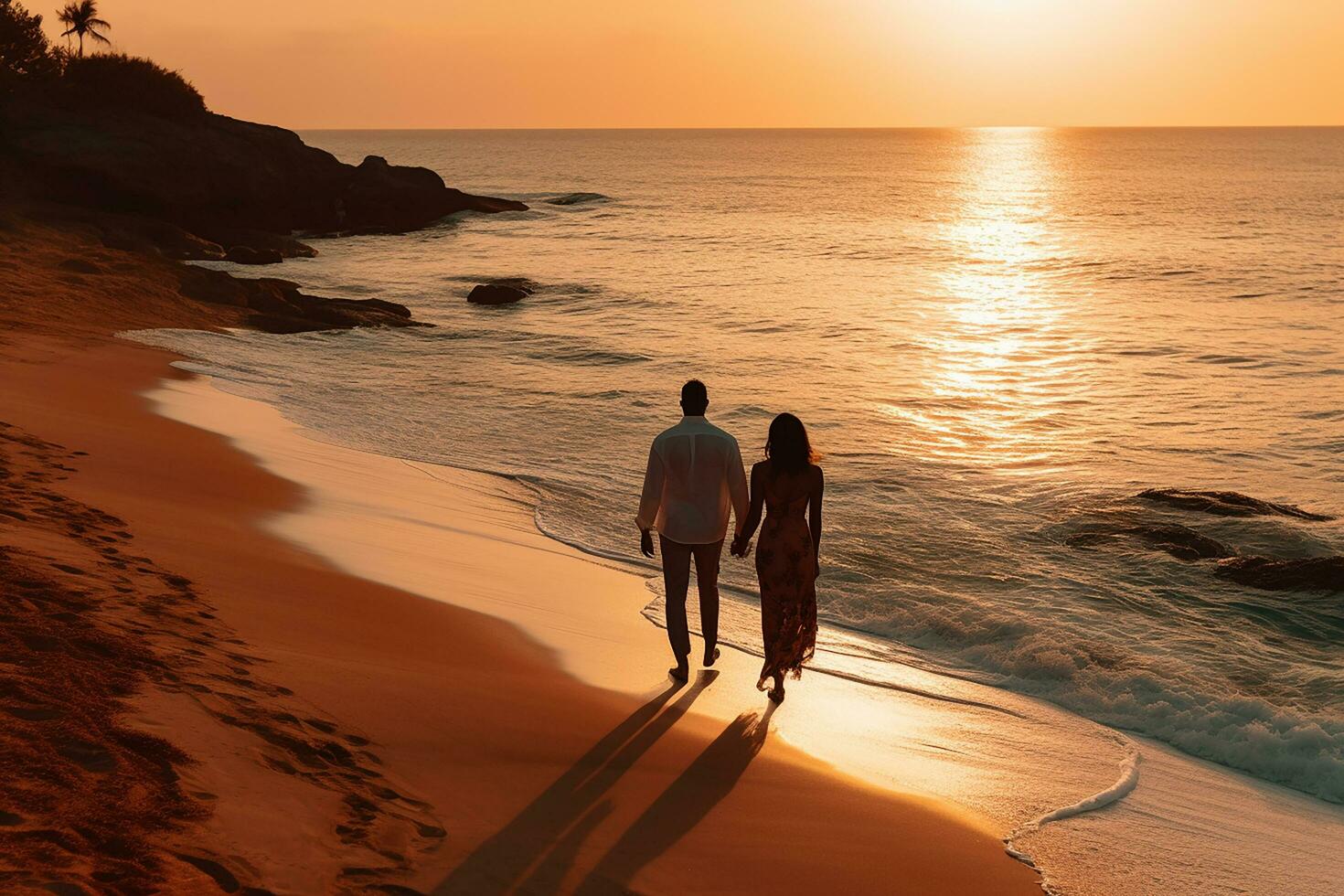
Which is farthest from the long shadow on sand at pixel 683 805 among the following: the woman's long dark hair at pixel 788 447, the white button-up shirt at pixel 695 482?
the woman's long dark hair at pixel 788 447

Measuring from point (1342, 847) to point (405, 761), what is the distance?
5.19 metres

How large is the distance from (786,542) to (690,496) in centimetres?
67

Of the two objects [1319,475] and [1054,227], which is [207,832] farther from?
[1054,227]

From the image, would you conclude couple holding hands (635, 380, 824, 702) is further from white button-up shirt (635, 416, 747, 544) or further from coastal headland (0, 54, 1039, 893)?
coastal headland (0, 54, 1039, 893)

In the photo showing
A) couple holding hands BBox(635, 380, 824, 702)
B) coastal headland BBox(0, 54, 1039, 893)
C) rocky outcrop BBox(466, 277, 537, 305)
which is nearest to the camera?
coastal headland BBox(0, 54, 1039, 893)

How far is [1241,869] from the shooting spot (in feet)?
19.5

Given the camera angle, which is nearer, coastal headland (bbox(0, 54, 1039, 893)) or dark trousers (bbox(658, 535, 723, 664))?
coastal headland (bbox(0, 54, 1039, 893))

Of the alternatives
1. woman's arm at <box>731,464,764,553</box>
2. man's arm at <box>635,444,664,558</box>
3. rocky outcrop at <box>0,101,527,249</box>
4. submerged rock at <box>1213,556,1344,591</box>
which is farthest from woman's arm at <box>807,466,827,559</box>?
rocky outcrop at <box>0,101,527,249</box>

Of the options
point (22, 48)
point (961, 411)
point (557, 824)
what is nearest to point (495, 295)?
point (961, 411)

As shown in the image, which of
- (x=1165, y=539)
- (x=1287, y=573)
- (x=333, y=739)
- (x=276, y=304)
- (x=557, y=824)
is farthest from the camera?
(x=276, y=304)

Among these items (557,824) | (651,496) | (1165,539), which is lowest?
(557,824)

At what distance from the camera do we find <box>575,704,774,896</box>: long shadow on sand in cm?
479

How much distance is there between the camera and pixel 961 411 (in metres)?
20.6

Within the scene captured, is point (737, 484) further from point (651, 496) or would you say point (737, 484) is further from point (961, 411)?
point (961, 411)
